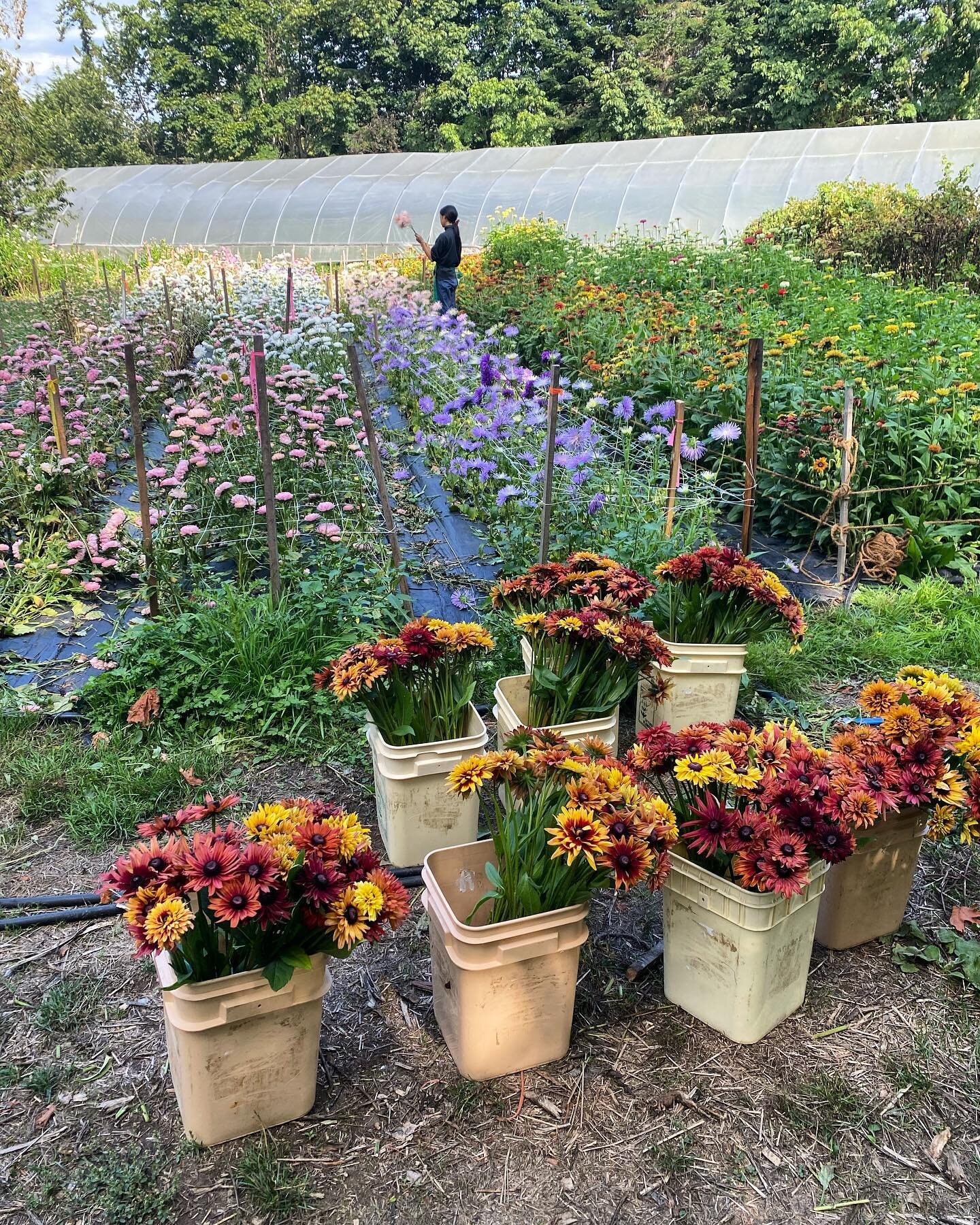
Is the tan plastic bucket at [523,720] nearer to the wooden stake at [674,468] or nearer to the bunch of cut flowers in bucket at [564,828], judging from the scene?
the bunch of cut flowers in bucket at [564,828]

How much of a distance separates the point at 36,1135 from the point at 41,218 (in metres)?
14.0

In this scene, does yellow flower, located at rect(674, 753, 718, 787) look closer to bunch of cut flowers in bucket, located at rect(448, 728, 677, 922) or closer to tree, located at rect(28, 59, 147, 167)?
bunch of cut flowers in bucket, located at rect(448, 728, 677, 922)

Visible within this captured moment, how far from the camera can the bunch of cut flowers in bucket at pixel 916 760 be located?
1880 mm

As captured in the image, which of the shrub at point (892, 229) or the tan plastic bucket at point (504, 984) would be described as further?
the shrub at point (892, 229)

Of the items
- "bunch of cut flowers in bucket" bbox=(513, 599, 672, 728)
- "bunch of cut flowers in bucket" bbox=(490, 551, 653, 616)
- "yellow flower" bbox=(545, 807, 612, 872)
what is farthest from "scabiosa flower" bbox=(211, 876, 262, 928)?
"bunch of cut flowers in bucket" bbox=(490, 551, 653, 616)

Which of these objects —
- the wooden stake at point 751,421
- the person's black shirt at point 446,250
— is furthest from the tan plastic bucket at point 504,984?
the person's black shirt at point 446,250

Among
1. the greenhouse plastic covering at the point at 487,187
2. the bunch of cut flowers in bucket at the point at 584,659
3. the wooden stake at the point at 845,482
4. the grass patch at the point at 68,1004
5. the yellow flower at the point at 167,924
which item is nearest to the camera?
the yellow flower at the point at 167,924

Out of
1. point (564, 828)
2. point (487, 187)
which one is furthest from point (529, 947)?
point (487, 187)

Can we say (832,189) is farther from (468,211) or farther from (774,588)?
(774,588)

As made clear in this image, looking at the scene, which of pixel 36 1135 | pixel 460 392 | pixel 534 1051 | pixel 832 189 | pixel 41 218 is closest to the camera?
pixel 36 1135

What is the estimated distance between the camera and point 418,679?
2.49m

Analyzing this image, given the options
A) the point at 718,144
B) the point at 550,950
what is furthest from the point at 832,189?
the point at 550,950

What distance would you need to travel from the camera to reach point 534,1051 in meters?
1.85

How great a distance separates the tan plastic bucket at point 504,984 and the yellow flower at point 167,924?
0.53 meters
